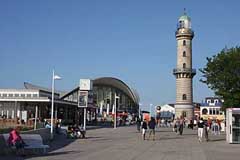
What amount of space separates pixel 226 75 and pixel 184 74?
46.9 m

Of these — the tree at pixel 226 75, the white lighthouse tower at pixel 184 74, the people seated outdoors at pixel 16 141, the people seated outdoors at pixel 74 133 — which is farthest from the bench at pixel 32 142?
the white lighthouse tower at pixel 184 74

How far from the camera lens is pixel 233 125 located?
95.1 ft

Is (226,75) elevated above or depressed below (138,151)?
above

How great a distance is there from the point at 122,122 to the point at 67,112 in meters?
9.82

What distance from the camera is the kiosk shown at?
28719 millimetres

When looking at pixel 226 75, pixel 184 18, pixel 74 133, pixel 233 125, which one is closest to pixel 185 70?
pixel 184 18

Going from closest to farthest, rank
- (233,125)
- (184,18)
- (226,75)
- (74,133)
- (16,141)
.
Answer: (16,141) → (233,125) → (74,133) → (226,75) → (184,18)

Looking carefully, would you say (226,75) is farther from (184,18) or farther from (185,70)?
(184,18)

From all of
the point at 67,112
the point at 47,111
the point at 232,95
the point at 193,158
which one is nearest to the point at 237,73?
the point at 232,95

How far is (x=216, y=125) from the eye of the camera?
4544cm

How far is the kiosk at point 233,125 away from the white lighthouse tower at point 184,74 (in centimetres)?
5671

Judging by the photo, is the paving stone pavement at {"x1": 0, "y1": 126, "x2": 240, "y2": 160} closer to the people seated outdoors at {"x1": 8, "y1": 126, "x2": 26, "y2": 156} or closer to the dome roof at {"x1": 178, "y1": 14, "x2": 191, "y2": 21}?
the people seated outdoors at {"x1": 8, "y1": 126, "x2": 26, "y2": 156}

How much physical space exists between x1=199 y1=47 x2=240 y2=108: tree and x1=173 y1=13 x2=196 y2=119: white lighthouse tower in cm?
4327

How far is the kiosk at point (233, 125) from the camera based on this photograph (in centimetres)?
2872
